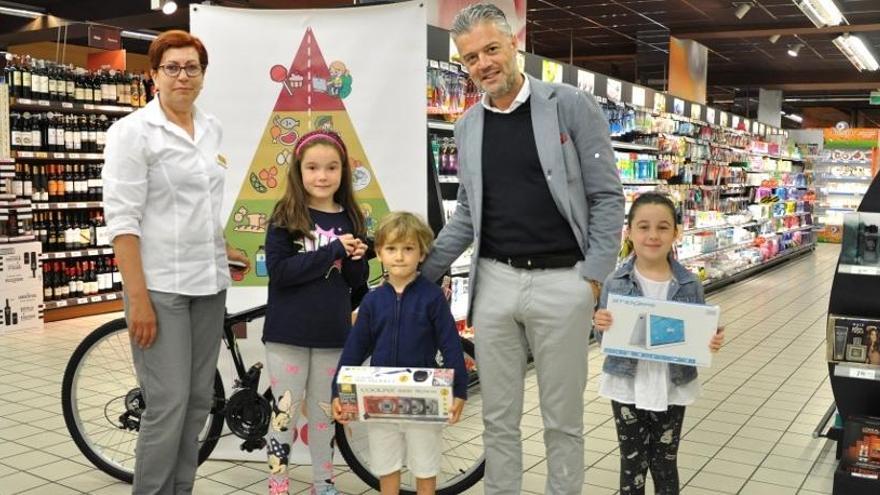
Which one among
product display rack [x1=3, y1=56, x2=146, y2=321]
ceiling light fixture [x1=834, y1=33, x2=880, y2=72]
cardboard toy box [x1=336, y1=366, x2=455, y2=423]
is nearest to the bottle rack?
product display rack [x1=3, y1=56, x2=146, y2=321]

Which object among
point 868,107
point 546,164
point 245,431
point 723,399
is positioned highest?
point 868,107

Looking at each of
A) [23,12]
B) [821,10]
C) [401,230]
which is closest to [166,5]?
[23,12]

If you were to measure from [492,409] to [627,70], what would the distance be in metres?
18.3

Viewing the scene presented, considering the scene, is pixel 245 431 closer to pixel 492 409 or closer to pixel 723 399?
pixel 492 409

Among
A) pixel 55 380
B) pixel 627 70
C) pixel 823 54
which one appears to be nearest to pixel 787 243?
pixel 823 54

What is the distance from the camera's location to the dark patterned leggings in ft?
9.54

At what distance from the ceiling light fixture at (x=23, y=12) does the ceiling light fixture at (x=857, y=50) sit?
13.0 metres

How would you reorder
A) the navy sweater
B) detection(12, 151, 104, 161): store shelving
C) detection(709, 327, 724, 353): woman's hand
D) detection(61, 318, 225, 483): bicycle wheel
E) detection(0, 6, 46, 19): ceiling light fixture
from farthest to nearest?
detection(0, 6, 46, 19): ceiling light fixture, detection(12, 151, 104, 161): store shelving, detection(61, 318, 225, 483): bicycle wheel, the navy sweater, detection(709, 327, 724, 353): woman's hand

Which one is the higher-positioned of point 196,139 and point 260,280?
point 196,139

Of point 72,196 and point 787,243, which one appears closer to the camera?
point 72,196

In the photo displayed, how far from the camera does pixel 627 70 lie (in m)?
19.9

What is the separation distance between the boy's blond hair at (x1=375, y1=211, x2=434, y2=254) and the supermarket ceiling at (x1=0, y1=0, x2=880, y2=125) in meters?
9.67

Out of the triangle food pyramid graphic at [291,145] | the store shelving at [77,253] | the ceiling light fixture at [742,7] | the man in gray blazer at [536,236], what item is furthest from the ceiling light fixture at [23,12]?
the man in gray blazer at [536,236]

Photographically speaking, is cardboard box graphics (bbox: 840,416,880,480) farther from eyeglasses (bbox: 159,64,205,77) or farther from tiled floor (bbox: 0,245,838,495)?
eyeglasses (bbox: 159,64,205,77)
